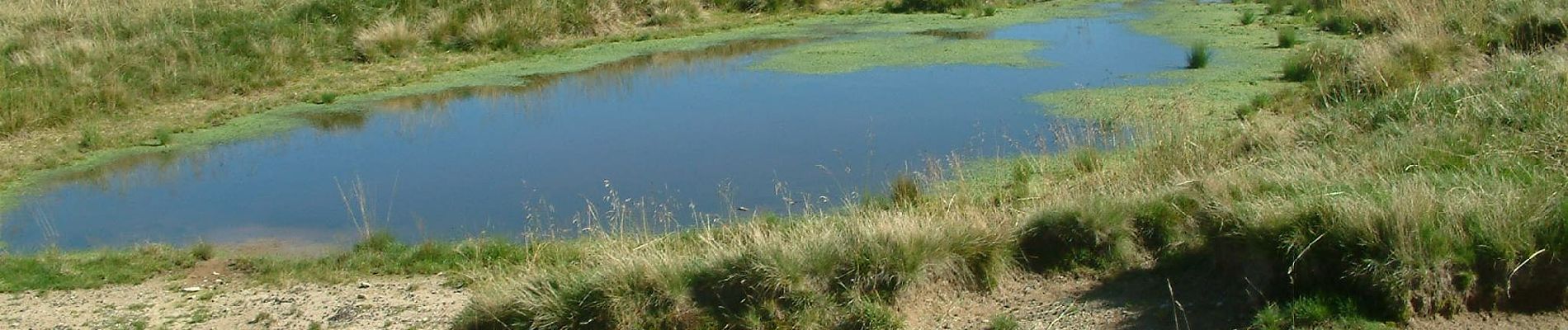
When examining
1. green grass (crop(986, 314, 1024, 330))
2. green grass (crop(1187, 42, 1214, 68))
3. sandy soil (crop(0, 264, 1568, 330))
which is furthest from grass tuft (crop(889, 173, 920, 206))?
green grass (crop(1187, 42, 1214, 68))

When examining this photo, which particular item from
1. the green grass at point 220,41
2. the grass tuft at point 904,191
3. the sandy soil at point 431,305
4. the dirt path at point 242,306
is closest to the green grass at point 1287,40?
the green grass at point 220,41

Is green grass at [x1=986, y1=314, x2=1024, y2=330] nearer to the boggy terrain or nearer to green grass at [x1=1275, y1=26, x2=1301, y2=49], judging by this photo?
the boggy terrain

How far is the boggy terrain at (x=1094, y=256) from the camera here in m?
5.38

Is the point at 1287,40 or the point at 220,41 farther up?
the point at 220,41

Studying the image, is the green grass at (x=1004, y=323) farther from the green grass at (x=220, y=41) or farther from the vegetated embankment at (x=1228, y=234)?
the green grass at (x=220, y=41)

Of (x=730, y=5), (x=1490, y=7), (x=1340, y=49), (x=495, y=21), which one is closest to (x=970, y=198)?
(x=1340, y=49)

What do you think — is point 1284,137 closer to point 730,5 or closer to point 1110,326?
point 1110,326

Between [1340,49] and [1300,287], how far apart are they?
8.37 meters

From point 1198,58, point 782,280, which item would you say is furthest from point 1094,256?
point 1198,58

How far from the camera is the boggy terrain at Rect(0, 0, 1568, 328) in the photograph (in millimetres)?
5383

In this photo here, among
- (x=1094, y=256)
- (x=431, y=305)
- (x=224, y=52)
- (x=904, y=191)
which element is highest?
(x=224, y=52)

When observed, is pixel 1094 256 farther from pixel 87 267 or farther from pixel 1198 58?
pixel 1198 58

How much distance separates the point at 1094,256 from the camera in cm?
646

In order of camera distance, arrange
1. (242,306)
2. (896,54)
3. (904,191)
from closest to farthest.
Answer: (242,306)
(904,191)
(896,54)
